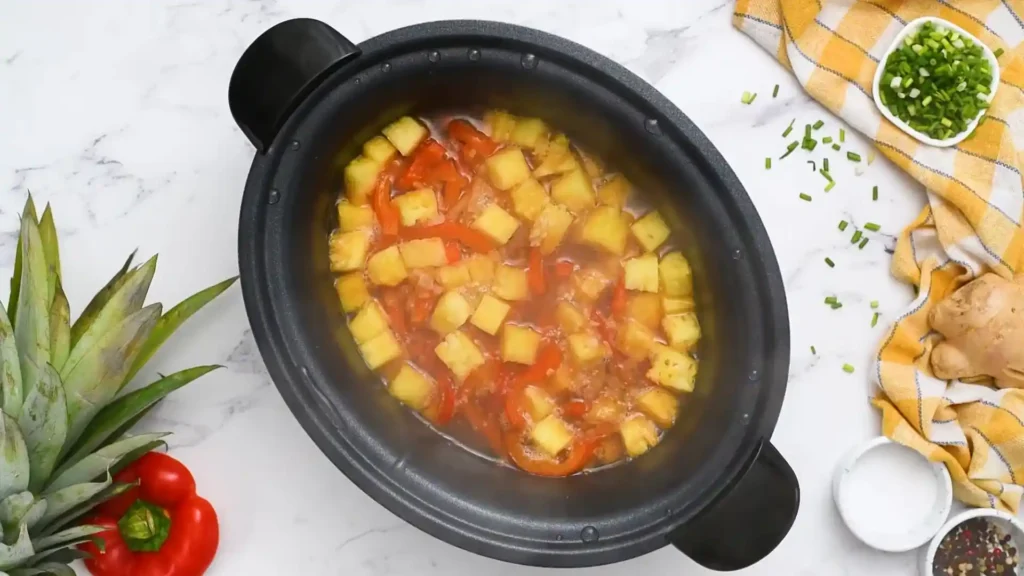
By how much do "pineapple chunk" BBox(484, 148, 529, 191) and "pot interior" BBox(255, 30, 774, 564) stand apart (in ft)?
0.32

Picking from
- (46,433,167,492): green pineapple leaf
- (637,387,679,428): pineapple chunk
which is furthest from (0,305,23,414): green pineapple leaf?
(637,387,679,428): pineapple chunk

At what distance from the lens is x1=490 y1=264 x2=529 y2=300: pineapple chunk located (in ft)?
5.67

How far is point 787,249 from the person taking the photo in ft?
6.22

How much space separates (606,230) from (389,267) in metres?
0.43

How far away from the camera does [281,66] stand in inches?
57.6

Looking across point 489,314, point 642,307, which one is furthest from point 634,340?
point 489,314

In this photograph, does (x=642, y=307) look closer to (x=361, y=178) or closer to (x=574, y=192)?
(x=574, y=192)

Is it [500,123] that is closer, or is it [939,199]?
[500,123]

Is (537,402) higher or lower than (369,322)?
lower

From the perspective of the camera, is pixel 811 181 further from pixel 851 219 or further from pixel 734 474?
pixel 734 474

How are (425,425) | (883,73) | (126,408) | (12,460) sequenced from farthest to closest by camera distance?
1. (883,73)
2. (425,425)
3. (126,408)
4. (12,460)

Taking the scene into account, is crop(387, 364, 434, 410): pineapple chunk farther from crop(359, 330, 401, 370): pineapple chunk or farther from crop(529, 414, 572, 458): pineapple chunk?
crop(529, 414, 572, 458): pineapple chunk

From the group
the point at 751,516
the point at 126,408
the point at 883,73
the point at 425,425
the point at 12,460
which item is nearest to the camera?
the point at 12,460

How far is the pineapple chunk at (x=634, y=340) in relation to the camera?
5.64ft
